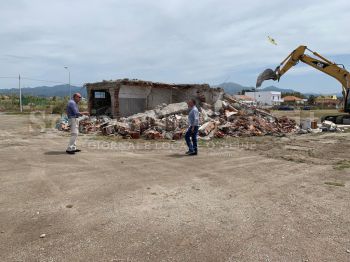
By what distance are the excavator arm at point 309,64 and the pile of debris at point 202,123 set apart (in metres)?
2.32

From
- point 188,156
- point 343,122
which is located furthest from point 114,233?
point 343,122

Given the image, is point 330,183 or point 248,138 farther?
point 248,138

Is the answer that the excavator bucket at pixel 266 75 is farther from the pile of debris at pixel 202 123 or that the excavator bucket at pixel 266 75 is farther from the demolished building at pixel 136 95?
the demolished building at pixel 136 95

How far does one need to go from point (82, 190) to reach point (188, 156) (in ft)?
15.8

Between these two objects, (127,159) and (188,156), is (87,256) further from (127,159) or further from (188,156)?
(188,156)

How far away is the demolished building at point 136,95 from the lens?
20609mm

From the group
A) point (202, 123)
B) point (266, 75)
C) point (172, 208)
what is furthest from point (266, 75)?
point (172, 208)

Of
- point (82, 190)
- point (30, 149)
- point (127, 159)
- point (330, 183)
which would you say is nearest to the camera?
point (82, 190)

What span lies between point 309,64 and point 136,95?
36.0 ft

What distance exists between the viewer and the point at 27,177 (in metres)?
7.59

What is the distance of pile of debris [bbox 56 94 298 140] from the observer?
53.2ft

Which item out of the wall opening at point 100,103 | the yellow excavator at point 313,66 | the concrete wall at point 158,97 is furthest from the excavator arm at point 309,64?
the wall opening at point 100,103

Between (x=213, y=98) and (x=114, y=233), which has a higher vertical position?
(x=213, y=98)

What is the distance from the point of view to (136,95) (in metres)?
21.4
